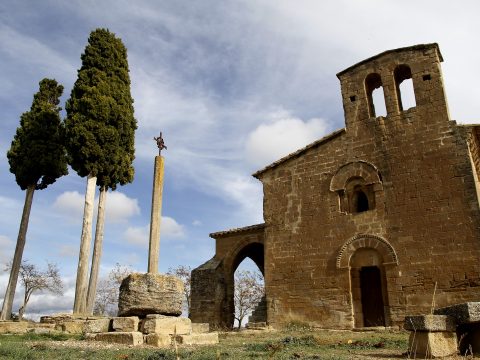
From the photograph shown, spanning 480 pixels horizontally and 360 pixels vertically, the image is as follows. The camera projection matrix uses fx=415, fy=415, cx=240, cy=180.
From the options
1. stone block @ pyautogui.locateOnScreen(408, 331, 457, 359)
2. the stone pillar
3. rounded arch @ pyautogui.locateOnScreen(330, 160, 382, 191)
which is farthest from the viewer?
rounded arch @ pyautogui.locateOnScreen(330, 160, 382, 191)

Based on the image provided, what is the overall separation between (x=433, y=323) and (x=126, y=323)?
5.91m

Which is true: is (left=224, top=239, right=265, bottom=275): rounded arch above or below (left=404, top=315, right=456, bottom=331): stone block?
above

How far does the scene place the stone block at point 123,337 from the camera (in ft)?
26.3

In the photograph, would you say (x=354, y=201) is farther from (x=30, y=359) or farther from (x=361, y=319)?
(x=30, y=359)

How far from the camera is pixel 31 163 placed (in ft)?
60.5

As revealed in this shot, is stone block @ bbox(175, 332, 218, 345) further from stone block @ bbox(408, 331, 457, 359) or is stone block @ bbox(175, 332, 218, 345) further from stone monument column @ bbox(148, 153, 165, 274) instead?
stone block @ bbox(408, 331, 457, 359)

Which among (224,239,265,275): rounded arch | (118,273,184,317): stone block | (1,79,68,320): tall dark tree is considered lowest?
(118,273,184,317): stone block

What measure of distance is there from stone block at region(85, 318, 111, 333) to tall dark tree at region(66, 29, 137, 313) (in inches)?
238

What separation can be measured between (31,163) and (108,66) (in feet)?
18.2

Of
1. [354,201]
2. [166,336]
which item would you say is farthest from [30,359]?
[354,201]

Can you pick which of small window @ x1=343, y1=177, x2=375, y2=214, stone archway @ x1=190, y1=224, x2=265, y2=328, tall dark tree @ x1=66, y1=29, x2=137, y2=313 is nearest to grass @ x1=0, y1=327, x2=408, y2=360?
small window @ x1=343, y1=177, x2=375, y2=214

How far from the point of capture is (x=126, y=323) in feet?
28.6

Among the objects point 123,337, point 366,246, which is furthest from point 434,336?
point 366,246

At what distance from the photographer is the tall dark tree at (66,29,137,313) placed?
16.0 meters
